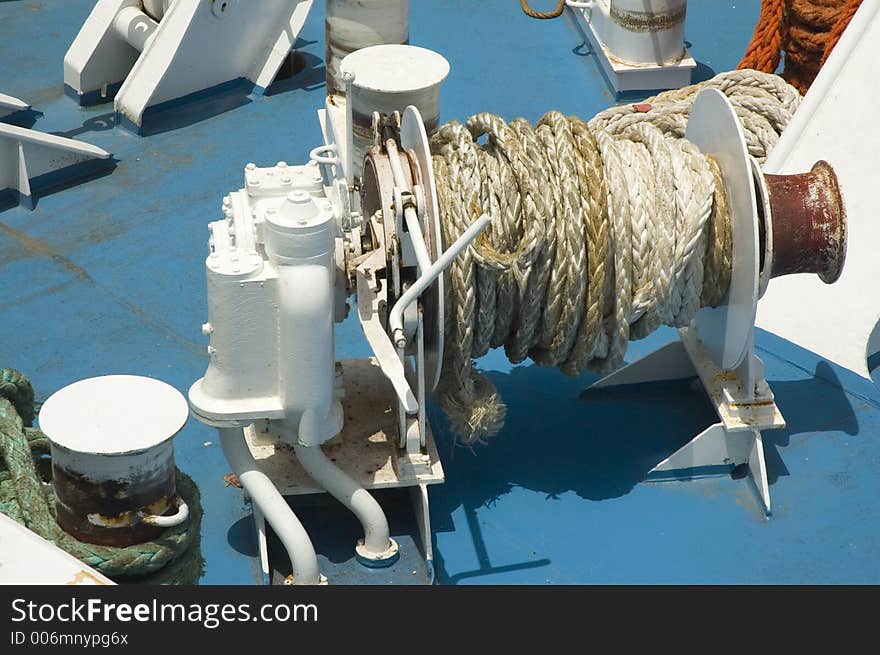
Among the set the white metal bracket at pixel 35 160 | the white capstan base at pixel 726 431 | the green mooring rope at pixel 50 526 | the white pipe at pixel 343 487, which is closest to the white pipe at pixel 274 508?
the white pipe at pixel 343 487

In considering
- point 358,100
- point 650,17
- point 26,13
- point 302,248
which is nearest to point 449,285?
point 302,248

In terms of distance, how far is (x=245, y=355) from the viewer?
3.93 meters

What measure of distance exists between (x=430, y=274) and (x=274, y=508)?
879 millimetres

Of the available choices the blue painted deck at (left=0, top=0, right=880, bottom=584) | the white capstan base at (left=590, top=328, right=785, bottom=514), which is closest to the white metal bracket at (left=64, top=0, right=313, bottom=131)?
the blue painted deck at (left=0, top=0, right=880, bottom=584)

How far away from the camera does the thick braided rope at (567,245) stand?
4176mm

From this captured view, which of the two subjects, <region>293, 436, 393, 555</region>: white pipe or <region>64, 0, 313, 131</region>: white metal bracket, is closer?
<region>293, 436, 393, 555</region>: white pipe

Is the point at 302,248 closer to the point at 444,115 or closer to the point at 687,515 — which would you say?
the point at 687,515

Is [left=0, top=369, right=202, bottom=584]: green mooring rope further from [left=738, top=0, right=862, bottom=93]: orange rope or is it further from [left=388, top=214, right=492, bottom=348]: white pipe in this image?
[left=738, top=0, right=862, bottom=93]: orange rope

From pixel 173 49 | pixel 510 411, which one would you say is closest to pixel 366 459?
pixel 510 411

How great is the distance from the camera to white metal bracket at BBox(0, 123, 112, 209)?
6160 mm

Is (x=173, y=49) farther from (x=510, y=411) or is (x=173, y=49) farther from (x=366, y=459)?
(x=366, y=459)

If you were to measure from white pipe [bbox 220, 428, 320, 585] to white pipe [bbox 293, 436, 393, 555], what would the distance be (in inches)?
6.0

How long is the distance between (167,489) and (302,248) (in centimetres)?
87

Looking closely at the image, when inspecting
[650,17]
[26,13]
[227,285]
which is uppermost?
[227,285]
